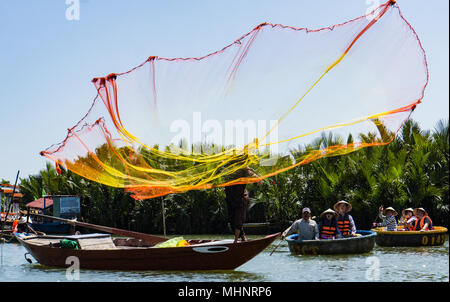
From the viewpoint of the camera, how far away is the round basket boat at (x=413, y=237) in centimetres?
1548

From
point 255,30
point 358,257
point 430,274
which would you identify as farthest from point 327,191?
point 255,30

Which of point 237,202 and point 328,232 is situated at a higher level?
point 237,202

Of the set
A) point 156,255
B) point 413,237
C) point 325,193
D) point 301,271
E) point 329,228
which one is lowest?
point 301,271

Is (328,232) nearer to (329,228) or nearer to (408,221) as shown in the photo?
(329,228)

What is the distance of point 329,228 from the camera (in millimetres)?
13844

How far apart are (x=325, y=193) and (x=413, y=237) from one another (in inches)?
262

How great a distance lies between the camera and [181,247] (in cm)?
1127

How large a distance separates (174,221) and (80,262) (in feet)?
48.5

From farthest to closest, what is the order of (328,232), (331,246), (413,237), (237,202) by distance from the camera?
(413,237)
(328,232)
(331,246)
(237,202)

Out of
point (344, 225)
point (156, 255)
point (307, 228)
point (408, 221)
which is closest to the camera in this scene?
point (156, 255)

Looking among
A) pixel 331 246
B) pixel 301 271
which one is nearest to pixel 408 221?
pixel 331 246

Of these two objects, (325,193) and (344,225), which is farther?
(325,193)

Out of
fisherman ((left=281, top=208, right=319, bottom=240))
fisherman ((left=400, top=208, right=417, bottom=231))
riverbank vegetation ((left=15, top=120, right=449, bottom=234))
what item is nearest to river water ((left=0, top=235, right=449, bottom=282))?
fisherman ((left=281, top=208, right=319, bottom=240))

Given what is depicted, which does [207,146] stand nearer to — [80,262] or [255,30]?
[255,30]
